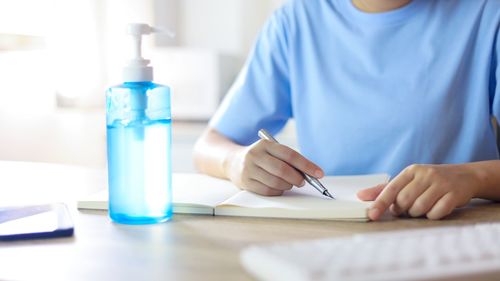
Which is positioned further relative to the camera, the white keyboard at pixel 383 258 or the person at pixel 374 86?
the person at pixel 374 86

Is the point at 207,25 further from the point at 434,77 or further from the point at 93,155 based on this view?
the point at 434,77

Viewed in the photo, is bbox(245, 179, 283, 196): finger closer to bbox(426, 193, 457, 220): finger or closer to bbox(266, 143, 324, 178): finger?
bbox(266, 143, 324, 178): finger

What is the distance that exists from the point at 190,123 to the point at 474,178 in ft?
4.94

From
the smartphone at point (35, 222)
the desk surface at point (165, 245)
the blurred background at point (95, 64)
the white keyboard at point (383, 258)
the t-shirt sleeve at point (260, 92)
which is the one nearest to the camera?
the white keyboard at point (383, 258)

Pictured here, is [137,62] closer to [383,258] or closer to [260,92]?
[383,258]

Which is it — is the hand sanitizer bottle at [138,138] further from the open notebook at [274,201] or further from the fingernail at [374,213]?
the fingernail at [374,213]

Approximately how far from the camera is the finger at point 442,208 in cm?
76

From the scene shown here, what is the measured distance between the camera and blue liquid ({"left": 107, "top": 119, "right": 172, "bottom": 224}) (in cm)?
74

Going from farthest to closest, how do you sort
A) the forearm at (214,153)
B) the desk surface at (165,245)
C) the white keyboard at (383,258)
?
1. the forearm at (214,153)
2. the desk surface at (165,245)
3. the white keyboard at (383,258)

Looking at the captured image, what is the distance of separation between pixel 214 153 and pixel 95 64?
1516 mm

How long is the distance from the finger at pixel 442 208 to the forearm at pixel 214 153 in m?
0.36

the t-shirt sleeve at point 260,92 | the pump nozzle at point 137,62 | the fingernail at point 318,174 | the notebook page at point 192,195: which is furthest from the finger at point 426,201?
the t-shirt sleeve at point 260,92

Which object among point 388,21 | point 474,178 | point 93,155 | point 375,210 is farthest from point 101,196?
point 93,155

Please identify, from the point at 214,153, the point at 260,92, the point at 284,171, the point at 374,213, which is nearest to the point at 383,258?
the point at 374,213
